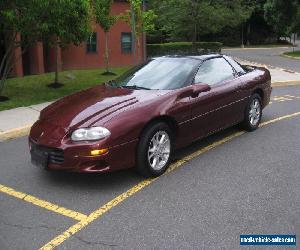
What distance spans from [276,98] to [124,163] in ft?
24.0

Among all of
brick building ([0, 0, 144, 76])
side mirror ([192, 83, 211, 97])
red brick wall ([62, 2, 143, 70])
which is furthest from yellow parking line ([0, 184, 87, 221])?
red brick wall ([62, 2, 143, 70])

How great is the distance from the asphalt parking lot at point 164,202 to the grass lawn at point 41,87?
4887mm

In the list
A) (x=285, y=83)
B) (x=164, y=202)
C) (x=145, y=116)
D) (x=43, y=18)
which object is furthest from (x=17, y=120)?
(x=285, y=83)

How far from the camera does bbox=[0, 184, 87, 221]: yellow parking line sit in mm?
4695

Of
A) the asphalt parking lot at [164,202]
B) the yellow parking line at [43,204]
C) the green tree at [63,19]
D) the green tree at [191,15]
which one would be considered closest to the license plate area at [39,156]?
the asphalt parking lot at [164,202]

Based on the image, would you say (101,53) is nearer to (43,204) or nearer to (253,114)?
(253,114)

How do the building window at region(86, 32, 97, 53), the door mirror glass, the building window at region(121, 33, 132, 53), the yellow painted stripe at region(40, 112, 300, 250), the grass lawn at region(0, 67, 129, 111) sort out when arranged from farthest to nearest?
the building window at region(121, 33, 132, 53) < the building window at region(86, 32, 97, 53) < the grass lawn at region(0, 67, 129, 111) < the door mirror glass < the yellow painted stripe at region(40, 112, 300, 250)

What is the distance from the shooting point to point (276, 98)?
38.3ft

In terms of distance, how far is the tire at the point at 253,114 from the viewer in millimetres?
7660

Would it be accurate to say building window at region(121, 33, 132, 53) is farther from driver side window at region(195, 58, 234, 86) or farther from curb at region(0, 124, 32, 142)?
driver side window at region(195, 58, 234, 86)

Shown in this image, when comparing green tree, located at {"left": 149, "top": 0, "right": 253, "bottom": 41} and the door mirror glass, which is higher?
green tree, located at {"left": 149, "top": 0, "right": 253, "bottom": 41}

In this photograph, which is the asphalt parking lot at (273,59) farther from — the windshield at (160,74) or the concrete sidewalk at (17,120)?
the windshield at (160,74)

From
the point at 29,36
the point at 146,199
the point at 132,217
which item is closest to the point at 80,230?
the point at 132,217

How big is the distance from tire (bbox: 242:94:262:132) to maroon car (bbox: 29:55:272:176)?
2cm
